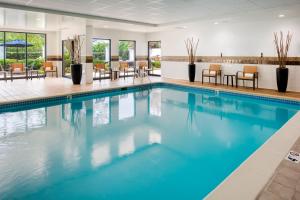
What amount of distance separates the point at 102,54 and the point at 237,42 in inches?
270

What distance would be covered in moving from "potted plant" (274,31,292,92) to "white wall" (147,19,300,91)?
19 cm

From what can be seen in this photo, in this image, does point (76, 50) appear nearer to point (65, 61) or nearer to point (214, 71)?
point (65, 61)

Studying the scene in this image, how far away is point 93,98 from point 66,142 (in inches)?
172

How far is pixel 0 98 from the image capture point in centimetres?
722

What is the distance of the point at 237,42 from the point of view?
10383mm

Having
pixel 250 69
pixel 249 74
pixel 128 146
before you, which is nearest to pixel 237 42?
pixel 250 69

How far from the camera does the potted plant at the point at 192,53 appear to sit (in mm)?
11664

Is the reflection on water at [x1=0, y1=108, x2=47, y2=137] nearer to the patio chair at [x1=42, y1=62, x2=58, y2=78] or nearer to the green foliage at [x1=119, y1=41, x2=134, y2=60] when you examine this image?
the patio chair at [x1=42, y1=62, x2=58, y2=78]

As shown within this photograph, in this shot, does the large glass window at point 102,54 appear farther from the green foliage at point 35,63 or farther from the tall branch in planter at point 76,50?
the green foliage at point 35,63

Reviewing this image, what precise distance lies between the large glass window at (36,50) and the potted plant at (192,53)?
7705 millimetres

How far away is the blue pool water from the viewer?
303cm

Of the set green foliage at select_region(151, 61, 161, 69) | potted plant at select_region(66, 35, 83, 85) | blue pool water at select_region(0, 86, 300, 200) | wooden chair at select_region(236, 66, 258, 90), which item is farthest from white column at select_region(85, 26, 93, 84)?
wooden chair at select_region(236, 66, 258, 90)

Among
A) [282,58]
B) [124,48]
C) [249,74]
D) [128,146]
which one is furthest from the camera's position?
[124,48]

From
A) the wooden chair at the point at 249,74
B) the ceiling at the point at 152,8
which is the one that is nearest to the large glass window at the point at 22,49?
the ceiling at the point at 152,8
